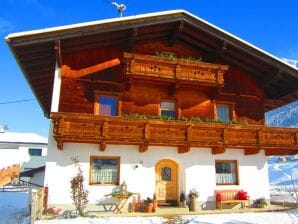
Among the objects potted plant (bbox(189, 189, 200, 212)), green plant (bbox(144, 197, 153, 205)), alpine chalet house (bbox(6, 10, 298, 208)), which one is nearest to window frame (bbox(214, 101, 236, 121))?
alpine chalet house (bbox(6, 10, 298, 208))

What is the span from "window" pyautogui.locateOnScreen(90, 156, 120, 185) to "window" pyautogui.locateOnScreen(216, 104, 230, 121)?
20.4 feet

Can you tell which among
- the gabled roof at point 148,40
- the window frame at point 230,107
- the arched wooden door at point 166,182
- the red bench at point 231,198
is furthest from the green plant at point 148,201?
the gabled roof at point 148,40

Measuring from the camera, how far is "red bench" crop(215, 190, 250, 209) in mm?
15688

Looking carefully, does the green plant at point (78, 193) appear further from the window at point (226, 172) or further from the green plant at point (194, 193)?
the window at point (226, 172)

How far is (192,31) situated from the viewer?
694 inches

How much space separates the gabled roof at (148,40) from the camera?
1470 centimetres

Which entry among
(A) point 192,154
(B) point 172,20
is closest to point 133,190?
(A) point 192,154

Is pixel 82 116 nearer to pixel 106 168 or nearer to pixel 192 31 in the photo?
pixel 106 168

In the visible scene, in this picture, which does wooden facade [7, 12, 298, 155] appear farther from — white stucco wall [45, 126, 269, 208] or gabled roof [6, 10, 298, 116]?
white stucco wall [45, 126, 269, 208]

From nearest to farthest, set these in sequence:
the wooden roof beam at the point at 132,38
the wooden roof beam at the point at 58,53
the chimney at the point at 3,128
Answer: the wooden roof beam at the point at 58,53 < the wooden roof beam at the point at 132,38 < the chimney at the point at 3,128

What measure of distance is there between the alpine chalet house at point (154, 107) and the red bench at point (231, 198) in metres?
0.30

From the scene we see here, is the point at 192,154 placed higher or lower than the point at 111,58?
lower

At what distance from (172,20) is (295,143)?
8882 millimetres

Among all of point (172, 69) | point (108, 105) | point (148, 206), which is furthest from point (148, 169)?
point (172, 69)
